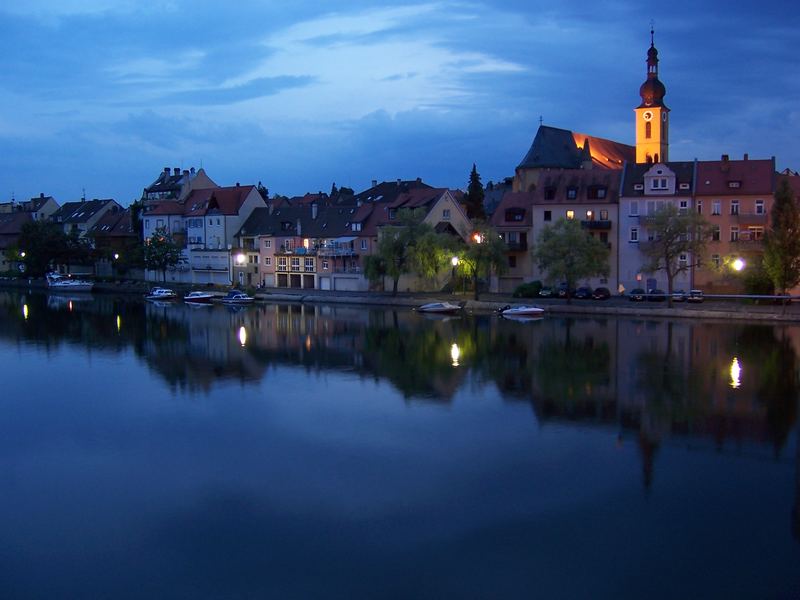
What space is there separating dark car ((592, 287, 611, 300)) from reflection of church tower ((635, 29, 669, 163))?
2938cm

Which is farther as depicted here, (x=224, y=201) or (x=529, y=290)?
(x=224, y=201)

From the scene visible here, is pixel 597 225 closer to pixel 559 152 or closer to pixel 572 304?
pixel 572 304

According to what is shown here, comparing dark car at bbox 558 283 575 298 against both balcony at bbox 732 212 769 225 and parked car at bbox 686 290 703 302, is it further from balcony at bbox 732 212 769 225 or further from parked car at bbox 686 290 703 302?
balcony at bbox 732 212 769 225

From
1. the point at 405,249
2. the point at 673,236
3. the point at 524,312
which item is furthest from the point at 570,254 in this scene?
the point at 405,249

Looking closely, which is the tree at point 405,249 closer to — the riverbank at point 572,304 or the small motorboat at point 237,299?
the riverbank at point 572,304

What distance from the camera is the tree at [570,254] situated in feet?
155

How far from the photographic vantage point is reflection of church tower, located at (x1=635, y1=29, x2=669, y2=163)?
74.3 meters

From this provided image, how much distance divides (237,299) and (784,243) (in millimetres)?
37510

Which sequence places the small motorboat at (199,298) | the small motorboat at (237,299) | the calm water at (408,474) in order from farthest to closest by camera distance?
the small motorboat at (199,298) < the small motorboat at (237,299) < the calm water at (408,474)

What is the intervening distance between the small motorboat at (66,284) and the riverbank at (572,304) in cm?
1625

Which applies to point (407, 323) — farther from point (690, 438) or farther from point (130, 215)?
point (130, 215)

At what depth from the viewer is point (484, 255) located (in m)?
52.2

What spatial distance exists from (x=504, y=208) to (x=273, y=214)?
23478mm

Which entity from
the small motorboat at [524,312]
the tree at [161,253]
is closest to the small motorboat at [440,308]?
the small motorboat at [524,312]
